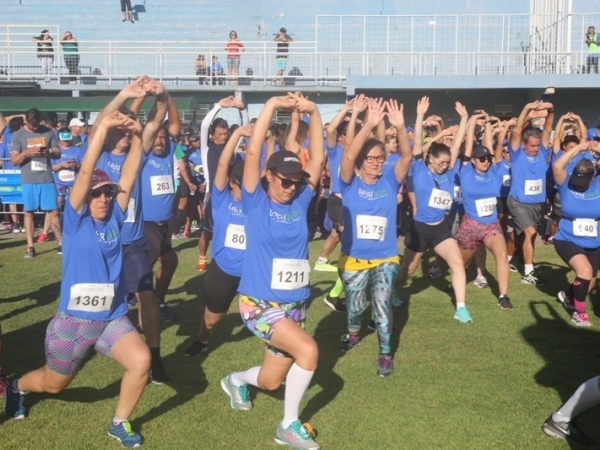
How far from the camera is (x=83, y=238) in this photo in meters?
5.35

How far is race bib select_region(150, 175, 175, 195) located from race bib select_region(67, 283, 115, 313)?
319 cm

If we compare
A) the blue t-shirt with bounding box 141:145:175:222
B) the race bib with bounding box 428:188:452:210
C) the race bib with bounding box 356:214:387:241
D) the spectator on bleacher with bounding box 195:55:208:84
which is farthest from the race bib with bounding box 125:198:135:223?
the spectator on bleacher with bounding box 195:55:208:84

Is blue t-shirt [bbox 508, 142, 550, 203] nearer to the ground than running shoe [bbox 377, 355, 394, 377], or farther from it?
farther from it

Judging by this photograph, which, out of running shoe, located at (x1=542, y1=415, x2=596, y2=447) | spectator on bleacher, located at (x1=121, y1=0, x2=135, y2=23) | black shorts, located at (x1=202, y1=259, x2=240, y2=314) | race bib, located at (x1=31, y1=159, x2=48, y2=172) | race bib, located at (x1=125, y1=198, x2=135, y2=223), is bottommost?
running shoe, located at (x1=542, y1=415, x2=596, y2=447)

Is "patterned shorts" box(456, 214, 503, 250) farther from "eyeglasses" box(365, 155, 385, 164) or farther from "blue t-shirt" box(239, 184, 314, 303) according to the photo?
"blue t-shirt" box(239, 184, 314, 303)

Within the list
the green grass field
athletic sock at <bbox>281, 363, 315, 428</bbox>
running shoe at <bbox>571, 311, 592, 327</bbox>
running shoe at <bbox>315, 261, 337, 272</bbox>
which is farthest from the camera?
running shoe at <bbox>315, 261, 337, 272</bbox>

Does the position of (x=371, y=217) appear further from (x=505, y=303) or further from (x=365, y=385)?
(x=505, y=303)

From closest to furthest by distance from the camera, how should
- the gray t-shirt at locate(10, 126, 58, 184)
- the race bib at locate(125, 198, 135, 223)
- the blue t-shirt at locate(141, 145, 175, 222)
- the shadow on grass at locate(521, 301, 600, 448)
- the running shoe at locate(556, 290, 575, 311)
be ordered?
the shadow on grass at locate(521, 301, 600, 448), the race bib at locate(125, 198, 135, 223), the blue t-shirt at locate(141, 145, 175, 222), the running shoe at locate(556, 290, 575, 311), the gray t-shirt at locate(10, 126, 58, 184)

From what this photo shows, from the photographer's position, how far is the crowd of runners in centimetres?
538

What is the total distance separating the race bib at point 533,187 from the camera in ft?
36.7

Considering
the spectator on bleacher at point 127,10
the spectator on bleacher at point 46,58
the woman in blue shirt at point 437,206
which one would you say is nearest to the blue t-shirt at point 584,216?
the woman in blue shirt at point 437,206

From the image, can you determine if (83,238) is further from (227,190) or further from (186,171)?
(186,171)

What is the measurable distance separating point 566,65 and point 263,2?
11.4 meters

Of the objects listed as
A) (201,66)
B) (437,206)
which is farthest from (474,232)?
(201,66)
